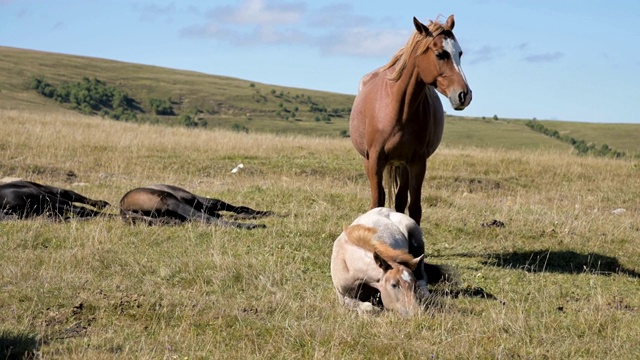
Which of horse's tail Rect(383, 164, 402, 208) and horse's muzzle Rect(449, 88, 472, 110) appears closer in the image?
horse's muzzle Rect(449, 88, 472, 110)

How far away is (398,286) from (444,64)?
274cm

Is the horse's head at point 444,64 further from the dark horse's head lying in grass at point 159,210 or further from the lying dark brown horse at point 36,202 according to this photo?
the lying dark brown horse at point 36,202

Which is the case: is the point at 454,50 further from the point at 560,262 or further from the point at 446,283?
the point at 560,262

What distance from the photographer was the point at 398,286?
6.42 meters

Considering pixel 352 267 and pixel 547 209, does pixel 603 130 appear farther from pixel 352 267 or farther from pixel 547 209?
pixel 352 267

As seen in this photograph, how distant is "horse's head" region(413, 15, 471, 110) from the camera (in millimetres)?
7945

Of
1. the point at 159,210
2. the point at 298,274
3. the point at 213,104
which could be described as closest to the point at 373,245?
the point at 298,274

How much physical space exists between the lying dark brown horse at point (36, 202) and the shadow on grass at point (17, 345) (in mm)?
4820

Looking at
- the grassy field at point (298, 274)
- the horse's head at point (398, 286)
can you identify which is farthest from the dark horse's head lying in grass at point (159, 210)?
the horse's head at point (398, 286)

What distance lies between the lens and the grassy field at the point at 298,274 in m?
5.60

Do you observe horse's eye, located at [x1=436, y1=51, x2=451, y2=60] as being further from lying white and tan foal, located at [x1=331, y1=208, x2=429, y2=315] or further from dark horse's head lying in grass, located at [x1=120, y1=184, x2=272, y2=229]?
dark horse's head lying in grass, located at [x1=120, y1=184, x2=272, y2=229]

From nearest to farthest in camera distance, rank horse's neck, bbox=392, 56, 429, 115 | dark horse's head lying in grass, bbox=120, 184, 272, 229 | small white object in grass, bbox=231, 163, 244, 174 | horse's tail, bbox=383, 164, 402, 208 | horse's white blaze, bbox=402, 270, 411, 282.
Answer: horse's white blaze, bbox=402, 270, 411, 282 < horse's neck, bbox=392, 56, 429, 115 < horse's tail, bbox=383, 164, 402, 208 < dark horse's head lying in grass, bbox=120, 184, 272, 229 < small white object in grass, bbox=231, 163, 244, 174

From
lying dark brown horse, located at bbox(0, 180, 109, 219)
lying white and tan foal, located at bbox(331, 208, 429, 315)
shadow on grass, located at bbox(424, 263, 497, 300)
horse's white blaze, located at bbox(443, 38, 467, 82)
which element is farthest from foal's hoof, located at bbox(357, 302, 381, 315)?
lying dark brown horse, located at bbox(0, 180, 109, 219)

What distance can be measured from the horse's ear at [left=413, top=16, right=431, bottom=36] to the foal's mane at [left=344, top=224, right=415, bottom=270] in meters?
2.31
